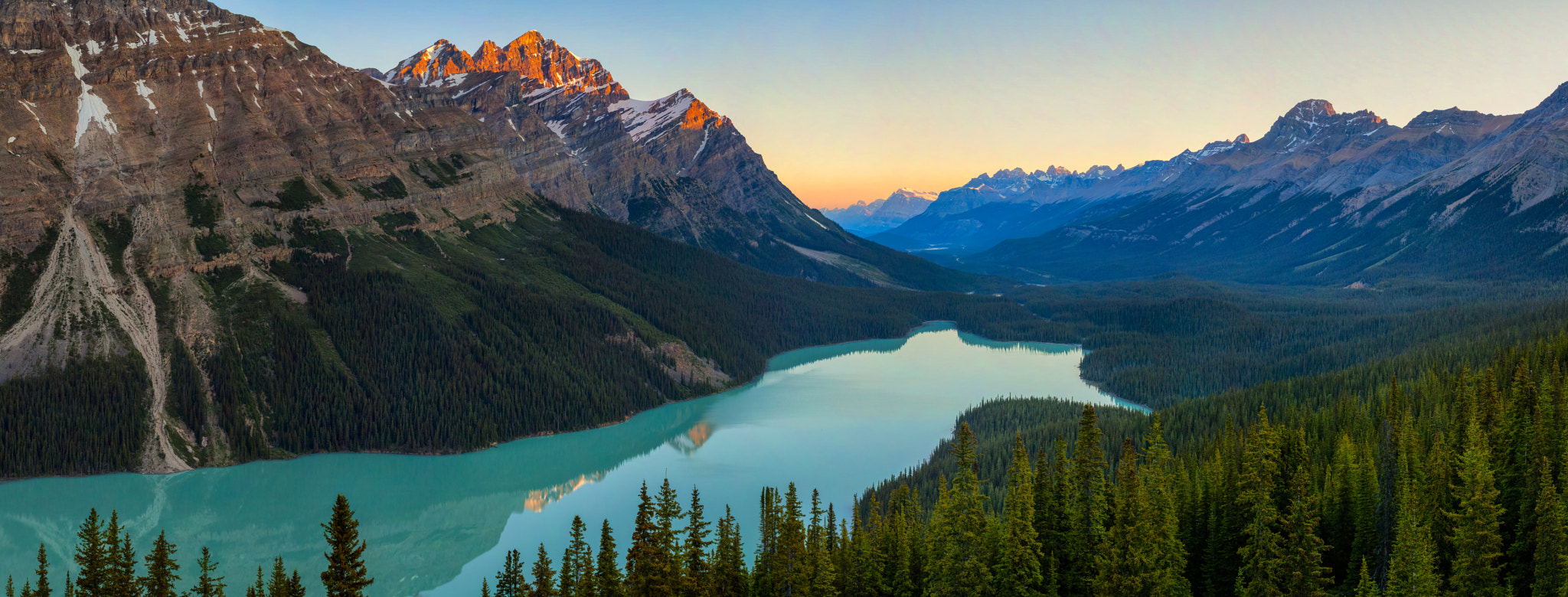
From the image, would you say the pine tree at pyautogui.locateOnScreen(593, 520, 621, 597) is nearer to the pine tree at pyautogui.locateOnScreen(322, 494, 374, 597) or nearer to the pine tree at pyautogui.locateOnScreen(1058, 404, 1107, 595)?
the pine tree at pyautogui.locateOnScreen(322, 494, 374, 597)

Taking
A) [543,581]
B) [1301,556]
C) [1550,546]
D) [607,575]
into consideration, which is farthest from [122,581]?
[1550,546]

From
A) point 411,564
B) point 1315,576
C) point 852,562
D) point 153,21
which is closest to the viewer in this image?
point 1315,576

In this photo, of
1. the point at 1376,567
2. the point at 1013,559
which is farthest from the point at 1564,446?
the point at 1013,559

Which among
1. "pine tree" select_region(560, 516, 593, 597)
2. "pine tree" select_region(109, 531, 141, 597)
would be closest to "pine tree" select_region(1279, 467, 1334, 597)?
"pine tree" select_region(560, 516, 593, 597)

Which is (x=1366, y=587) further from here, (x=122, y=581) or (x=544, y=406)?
(x=544, y=406)

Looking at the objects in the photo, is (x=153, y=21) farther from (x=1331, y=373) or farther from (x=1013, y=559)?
(x=1331, y=373)

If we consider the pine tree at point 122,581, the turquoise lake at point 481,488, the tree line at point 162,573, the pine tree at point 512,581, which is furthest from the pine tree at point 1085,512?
the pine tree at point 122,581
